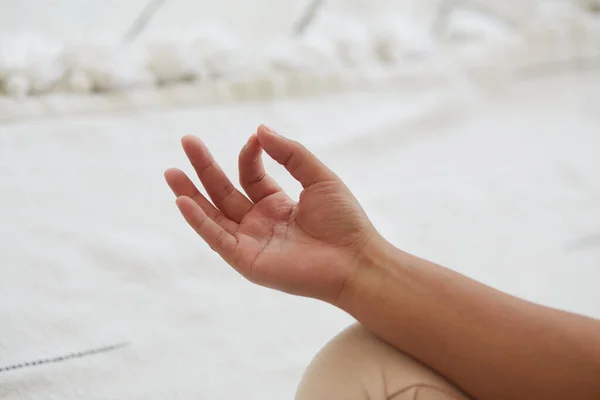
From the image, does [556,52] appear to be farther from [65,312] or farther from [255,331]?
[65,312]

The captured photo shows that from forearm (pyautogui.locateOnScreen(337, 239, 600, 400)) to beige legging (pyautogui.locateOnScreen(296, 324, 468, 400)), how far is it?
0.05 ft

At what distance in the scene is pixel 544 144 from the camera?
3.56ft

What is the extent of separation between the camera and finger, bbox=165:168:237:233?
68cm

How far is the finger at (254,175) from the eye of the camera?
0.68m

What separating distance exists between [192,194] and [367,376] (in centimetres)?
26

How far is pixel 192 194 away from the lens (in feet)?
2.27

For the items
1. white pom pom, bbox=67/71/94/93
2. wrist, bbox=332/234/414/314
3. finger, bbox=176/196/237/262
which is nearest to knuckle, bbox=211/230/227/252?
finger, bbox=176/196/237/262

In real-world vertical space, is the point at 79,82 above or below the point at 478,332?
above

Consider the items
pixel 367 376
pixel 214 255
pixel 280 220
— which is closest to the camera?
pixel 367 376

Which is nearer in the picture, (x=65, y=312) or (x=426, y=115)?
(x=65, y=312)

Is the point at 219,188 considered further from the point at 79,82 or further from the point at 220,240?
the point at 79,82

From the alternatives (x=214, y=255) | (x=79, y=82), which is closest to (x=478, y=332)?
(x=214, y=255)

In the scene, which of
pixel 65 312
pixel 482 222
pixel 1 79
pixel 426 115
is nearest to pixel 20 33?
pixel 1 79

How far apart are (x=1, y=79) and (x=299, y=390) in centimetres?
67
